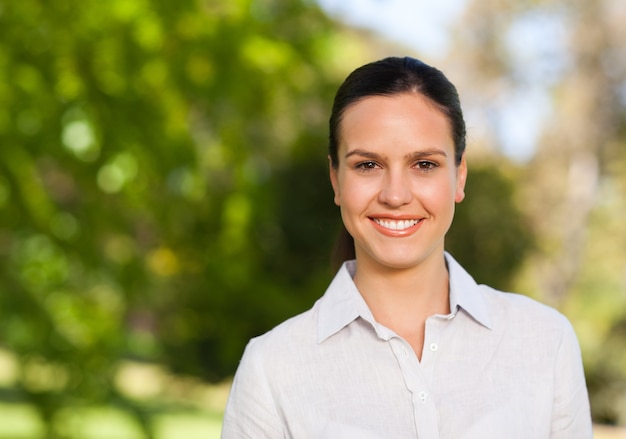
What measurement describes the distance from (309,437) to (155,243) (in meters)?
9.70

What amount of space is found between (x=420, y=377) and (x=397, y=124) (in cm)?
46

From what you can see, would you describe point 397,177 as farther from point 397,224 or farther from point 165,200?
point 165,200

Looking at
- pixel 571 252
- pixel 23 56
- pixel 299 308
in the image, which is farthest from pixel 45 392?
pixel 571 252

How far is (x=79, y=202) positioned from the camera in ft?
23.7

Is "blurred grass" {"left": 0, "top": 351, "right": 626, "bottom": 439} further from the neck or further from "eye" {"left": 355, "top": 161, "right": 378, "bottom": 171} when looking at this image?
"eye" {"left": 355, "top": 161, "right": 378, "bottom": 171}

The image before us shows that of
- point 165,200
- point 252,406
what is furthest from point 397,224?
point 165,200

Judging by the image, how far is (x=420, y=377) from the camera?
175 centimetres

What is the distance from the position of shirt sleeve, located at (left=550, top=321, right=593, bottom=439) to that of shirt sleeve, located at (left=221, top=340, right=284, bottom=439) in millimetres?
520

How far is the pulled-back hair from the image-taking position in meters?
1.79

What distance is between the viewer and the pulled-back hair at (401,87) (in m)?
1.79

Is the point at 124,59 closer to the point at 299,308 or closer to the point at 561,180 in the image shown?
the point at 299,308

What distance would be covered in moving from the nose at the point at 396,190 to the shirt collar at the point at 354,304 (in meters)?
0.22

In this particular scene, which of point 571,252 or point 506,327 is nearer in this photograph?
point 506,327

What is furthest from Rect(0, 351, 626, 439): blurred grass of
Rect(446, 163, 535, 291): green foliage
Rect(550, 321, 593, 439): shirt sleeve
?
Rect(550, 321, 593, 439): shirt sleeve
